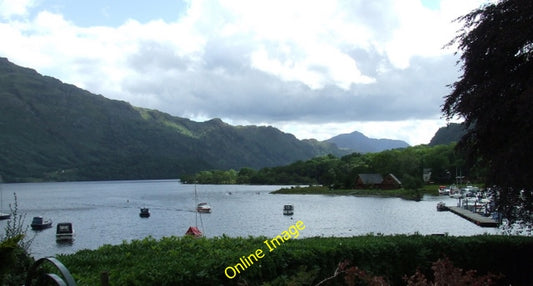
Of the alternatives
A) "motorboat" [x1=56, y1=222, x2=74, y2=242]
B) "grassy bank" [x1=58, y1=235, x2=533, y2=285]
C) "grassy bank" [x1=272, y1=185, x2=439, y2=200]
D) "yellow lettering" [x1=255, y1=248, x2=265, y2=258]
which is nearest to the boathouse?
"grassy bank" [x1=272, y1=185, x2=439, y2=200]

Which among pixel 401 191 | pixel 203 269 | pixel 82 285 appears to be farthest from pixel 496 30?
pixel 401 191

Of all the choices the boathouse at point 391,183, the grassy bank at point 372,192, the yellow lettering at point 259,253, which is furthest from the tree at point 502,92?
the boathouse at point 391,183

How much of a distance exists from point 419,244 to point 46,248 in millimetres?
42623

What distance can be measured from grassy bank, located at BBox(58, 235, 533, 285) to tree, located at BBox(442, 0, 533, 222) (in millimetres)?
1640

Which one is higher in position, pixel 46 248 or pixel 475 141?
pixel 475 141

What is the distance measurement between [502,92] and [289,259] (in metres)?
7.38

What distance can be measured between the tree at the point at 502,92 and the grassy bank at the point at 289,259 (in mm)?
1640

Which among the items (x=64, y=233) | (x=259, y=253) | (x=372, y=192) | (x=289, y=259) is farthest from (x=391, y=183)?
(x=259, y=253)

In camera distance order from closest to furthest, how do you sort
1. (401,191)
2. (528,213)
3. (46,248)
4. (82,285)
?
(82,285) → (528,213) → (46,248) → (401,191)

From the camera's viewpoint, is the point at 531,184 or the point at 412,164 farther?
the point at 412,164

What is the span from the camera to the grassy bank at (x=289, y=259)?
24.3 feet

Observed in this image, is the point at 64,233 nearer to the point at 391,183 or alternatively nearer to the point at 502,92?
the point at 502,92

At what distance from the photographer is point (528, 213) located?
46.4 ft

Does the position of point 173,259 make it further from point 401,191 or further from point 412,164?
point 412,164
